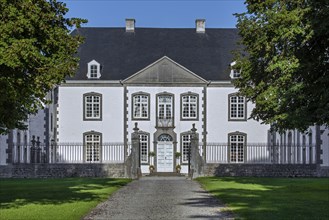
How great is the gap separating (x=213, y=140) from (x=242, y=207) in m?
31.7

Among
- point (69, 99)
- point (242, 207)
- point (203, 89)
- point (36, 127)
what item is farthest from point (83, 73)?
point (242, 207)

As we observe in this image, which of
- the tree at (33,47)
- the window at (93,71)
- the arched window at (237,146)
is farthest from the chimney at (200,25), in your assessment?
the tree at (33,47)

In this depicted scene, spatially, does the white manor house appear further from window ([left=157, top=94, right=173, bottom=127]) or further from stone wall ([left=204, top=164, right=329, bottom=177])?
stone wall ([left=204, top=164, right=329, bottom=177])

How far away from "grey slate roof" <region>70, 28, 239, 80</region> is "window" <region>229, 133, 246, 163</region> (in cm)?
441

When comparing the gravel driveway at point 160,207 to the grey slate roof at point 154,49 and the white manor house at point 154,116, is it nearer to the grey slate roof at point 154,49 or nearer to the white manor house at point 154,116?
the white manor house at point 154,116

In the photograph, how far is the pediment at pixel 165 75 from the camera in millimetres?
49406

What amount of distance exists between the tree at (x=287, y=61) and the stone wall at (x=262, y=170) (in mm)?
10306

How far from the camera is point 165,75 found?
49.5m

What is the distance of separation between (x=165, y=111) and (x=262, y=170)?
457 inches

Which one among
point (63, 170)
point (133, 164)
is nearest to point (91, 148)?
point (63, 170)

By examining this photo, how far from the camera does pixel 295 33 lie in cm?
2238

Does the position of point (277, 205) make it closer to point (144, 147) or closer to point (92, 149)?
point (144, 147)

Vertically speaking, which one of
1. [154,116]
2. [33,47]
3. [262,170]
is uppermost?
[33,47]

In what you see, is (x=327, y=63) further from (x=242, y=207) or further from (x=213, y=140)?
(x=213, y=140)
